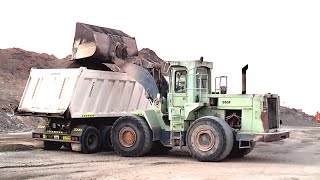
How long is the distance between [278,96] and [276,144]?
594 cm

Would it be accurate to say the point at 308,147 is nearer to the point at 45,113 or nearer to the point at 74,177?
the point at 45,113

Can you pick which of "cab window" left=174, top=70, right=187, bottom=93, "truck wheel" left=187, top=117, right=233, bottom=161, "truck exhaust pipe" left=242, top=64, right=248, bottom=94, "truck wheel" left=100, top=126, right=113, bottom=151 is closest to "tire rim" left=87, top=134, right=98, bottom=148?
"truck wheel" left=100, top=126, right=113, bottom=151

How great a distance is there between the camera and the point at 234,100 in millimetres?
14305

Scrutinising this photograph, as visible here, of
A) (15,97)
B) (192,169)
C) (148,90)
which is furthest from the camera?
(15,97)

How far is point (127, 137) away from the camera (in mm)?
15477

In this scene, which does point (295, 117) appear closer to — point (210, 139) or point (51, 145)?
point (51, 145)

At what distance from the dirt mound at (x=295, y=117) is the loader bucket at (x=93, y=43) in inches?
1046

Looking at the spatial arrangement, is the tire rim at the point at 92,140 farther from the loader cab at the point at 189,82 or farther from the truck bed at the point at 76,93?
the loader cab at the point at 189,82

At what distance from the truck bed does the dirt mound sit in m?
26.0

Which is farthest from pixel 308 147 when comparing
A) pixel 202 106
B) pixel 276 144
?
pixel 202 106

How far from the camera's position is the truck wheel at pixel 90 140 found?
1625 centimetres

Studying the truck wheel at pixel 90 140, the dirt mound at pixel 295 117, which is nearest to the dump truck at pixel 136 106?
the truck wheel at pixel 90 140

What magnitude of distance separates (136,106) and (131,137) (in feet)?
11.6

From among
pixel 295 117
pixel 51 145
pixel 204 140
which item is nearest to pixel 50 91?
pixel 51 145
